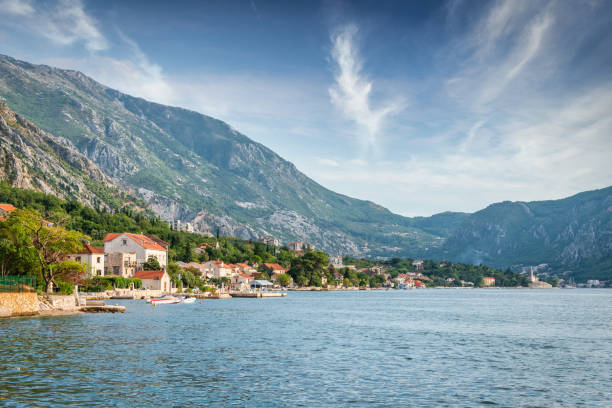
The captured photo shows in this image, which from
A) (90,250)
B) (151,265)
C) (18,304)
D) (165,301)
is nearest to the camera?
(18,304)

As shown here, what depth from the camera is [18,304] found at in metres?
58.3

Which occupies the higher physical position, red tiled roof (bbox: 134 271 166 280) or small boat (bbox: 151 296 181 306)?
red tiled roof (bbox: 134 271 166 280)

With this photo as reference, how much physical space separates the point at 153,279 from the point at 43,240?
191ft

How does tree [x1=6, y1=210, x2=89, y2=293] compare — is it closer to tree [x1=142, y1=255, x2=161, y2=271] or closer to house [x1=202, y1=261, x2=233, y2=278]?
A: tree [x1=142, y1=255, x2=161, y2=271]

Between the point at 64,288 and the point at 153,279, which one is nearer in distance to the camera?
the point at 64,288

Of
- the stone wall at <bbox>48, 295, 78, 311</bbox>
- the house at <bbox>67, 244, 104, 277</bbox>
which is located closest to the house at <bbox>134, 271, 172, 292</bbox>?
the house at <bbox>67, 244, 104, 277</bbox>

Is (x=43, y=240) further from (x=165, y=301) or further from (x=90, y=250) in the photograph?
(x=90, y=250)

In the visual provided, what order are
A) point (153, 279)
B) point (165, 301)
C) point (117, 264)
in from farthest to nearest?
point (117, 264) < point (153, 279) < point (165, 301)

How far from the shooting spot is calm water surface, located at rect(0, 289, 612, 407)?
2406cm

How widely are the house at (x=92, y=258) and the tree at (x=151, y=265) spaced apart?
12259mm

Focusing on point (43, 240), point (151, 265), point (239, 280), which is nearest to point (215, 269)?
point (239, 280)

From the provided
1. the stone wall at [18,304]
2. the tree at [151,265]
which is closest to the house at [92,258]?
the tree at [151,265]

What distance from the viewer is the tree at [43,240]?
6875 centimetres

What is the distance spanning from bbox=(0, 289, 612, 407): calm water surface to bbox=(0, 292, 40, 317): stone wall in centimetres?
305
